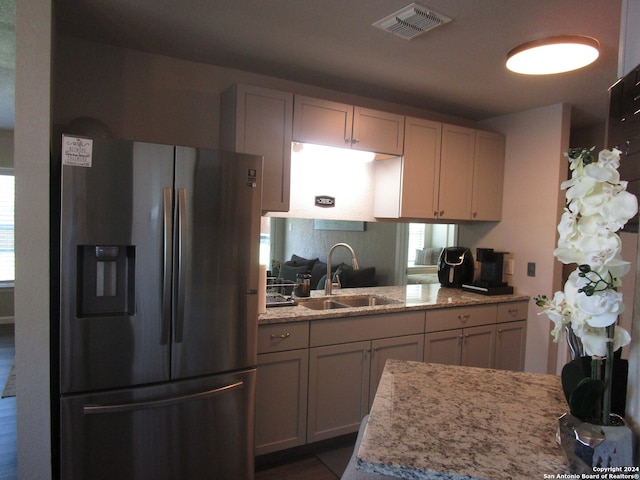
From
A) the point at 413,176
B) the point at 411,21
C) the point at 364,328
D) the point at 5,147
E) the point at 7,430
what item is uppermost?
the point at 411,21

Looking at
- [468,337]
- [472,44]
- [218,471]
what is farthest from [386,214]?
[218,471]

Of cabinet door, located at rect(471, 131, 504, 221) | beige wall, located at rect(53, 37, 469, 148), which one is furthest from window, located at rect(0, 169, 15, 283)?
cabinet door, located at rect(471, 131, 504, 221)

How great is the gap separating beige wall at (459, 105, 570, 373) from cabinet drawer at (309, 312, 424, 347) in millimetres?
1194

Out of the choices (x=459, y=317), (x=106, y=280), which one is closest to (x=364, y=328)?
(x=459, y=317)

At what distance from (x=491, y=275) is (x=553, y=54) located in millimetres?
1865

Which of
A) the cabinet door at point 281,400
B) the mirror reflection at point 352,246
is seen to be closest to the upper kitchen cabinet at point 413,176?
the mirror reflection at point 352,246

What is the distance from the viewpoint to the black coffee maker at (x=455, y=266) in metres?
3.64

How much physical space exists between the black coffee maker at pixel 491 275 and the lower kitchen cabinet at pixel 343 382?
41.8 inches

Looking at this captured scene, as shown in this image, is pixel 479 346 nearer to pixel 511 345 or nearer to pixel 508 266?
pixel 511 345

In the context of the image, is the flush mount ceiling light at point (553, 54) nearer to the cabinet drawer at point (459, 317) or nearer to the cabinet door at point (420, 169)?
the cabinet door at point (420, 169)

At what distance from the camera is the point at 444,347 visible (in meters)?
3.01

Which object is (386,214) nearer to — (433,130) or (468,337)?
(433,130)

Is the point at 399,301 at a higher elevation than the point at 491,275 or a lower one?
lower

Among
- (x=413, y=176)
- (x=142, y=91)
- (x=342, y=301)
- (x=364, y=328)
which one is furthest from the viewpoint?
(x=413, y=176)
